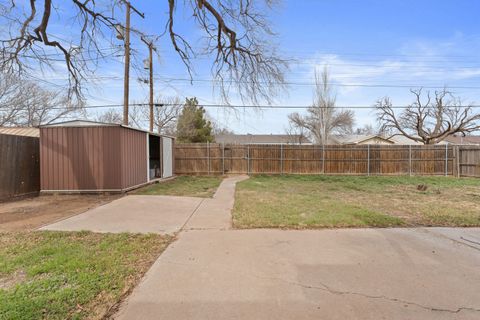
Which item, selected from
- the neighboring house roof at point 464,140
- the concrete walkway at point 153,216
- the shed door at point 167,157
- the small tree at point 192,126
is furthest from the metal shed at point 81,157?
the neighboring house roof at point 464,140

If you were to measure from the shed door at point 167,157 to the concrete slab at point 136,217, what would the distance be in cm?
670

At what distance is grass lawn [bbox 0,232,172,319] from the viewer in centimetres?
253

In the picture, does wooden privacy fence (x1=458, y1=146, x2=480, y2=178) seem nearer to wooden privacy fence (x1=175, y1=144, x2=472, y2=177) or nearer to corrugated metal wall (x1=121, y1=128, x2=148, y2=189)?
wooden privacy fence (x1=175, y1=144, x2=472, y2=177)

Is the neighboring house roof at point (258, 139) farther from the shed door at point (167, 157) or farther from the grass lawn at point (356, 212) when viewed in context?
the grass lawn at point (356, 212)

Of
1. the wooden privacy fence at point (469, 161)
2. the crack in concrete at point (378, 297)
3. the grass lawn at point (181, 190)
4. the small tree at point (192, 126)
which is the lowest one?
the crack in concrete at point (378, 297)

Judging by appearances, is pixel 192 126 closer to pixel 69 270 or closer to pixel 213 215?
pixel 213 215

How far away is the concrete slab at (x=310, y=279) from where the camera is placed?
99.8 inches

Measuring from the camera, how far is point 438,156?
16.9m

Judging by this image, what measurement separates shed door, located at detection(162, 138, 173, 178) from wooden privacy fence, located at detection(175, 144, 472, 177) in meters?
1.37

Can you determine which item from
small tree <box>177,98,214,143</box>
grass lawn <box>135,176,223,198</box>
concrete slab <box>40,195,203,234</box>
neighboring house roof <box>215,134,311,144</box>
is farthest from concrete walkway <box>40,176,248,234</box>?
neighboring house roof <box>215,134,311,144</box>

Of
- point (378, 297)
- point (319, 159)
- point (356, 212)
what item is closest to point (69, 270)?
point (378, 297)

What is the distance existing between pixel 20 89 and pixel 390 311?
26.0m

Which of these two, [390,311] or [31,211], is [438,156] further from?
[31,211]

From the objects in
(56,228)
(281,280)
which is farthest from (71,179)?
(281,280)
